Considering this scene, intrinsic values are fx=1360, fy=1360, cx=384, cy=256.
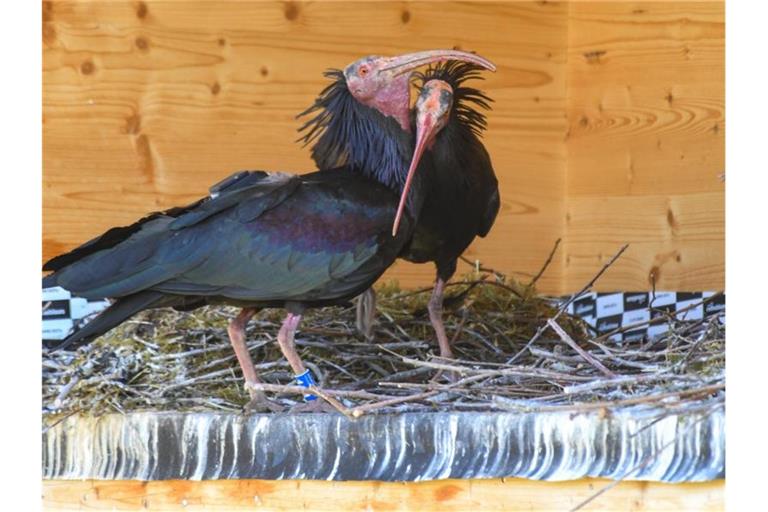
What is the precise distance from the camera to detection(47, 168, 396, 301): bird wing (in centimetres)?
373

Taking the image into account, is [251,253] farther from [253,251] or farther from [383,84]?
[383,84]

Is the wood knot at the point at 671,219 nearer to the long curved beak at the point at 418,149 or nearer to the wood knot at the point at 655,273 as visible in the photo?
the wood knot at the point at 655,273

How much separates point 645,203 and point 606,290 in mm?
375

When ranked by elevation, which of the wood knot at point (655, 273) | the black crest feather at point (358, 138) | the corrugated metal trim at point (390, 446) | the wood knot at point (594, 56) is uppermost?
the wood knot at point (594, 56)

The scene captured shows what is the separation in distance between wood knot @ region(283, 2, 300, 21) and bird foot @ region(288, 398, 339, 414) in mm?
2081

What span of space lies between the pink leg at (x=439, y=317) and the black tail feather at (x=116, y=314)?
1.03 metres

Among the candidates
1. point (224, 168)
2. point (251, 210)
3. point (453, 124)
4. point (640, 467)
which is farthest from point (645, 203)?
point (640, 467)

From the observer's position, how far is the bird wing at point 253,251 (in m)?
3.73

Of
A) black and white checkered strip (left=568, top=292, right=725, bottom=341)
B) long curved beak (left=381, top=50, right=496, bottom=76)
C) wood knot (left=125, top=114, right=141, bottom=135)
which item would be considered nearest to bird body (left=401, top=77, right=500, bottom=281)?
long curved beak (left=381, top=50, right=496, bottom=76)

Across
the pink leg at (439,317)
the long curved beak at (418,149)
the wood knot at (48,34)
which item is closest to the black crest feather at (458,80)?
the long curved beak at (418,149)

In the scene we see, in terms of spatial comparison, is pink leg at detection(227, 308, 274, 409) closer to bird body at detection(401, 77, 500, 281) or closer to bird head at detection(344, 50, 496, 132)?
bird body at detection(401, 77, 500, 281)

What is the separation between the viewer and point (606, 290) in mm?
5352

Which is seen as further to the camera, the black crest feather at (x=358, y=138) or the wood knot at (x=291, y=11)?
the wood knot at (x=291, y=11)

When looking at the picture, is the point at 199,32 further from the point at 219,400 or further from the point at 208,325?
the point at 219,400
